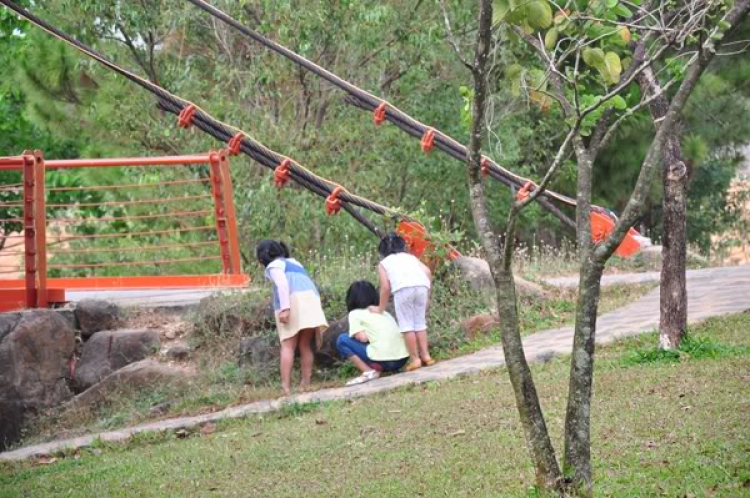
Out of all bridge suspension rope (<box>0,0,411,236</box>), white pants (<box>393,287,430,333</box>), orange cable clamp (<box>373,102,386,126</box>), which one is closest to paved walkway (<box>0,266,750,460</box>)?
white pants (<box>393,287,430,333</box>)

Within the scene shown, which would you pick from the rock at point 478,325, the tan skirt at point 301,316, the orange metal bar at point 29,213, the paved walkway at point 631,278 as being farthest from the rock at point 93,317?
the paved walkway at point 631,278

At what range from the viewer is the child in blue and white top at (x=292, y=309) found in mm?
12242

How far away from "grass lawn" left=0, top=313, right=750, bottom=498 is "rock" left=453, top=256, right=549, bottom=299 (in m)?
2.64

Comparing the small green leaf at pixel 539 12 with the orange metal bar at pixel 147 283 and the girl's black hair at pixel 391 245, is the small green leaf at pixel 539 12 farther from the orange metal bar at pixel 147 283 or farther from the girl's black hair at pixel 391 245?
the orange metal bar at pixel 147 283

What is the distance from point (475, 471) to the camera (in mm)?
7523

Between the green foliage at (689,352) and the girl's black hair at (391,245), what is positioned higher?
the girl's black hair at (391,245)

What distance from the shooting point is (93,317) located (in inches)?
534

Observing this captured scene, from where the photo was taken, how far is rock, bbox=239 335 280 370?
1284cm

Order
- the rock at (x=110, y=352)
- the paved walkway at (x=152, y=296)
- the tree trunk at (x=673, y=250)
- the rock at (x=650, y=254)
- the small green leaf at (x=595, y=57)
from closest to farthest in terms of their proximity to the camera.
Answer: the small green leaf at (x=595, y=57)
the tree trunk at (x=673, y=250)
the rock at (x=110, y=352)
the paved walkway at (x=152, y=296)
the rock at (x=650, y=254)

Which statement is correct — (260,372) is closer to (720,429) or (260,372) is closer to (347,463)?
(347,463)

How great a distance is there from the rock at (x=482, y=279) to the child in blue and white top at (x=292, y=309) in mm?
2035

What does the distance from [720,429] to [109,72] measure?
43.8 ft

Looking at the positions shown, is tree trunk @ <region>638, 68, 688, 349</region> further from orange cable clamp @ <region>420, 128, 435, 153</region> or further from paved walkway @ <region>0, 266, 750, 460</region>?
orange cable clamp @ <region>420, 128, 435, 153</region>

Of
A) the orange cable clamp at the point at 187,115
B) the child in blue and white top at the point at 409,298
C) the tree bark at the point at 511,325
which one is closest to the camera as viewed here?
the tree bark at the point at 511,325
